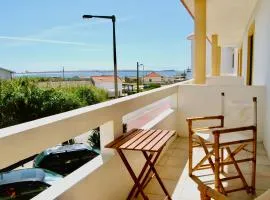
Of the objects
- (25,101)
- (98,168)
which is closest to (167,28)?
(25,101)

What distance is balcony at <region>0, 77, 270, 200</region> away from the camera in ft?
4.97

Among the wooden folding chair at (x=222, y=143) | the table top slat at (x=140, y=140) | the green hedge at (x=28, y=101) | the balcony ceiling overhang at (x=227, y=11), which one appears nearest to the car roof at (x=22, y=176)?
the wooden folding chair at (x=222, y=143)

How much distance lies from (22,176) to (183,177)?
4.13 metres

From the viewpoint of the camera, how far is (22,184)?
5.60m

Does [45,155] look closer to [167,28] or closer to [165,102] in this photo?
[165,102]

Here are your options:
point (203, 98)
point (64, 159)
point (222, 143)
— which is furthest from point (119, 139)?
point (64, 159)

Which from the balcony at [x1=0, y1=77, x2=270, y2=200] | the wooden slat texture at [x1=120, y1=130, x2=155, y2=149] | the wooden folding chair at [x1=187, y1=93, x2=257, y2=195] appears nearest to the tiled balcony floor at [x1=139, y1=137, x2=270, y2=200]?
the balcony at [x1=0, y1=77, x2=270, y2=200]

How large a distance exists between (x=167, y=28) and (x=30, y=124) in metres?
61.9

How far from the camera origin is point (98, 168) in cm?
212

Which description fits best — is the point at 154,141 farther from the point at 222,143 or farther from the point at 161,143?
the point at 222,143

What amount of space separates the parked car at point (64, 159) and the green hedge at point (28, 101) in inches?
212

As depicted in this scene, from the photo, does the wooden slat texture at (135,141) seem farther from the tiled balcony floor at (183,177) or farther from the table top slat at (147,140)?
the tiled balcony floor at (183,177)

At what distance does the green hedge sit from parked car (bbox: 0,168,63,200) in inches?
308

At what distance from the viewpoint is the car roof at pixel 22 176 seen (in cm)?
574
